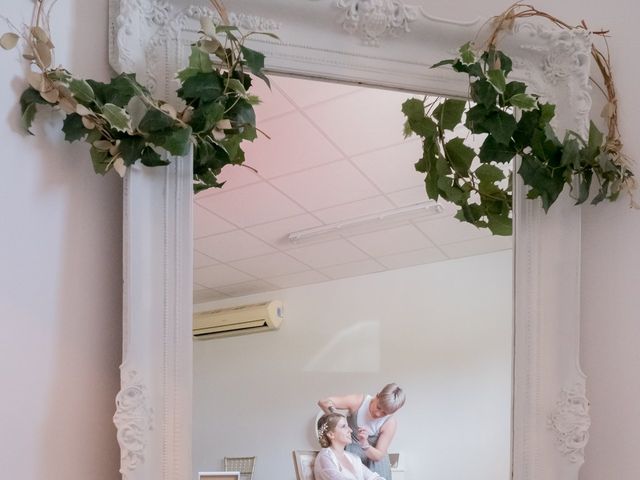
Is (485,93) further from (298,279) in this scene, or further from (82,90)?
(82,90)

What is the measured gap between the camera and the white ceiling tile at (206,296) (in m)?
1.21

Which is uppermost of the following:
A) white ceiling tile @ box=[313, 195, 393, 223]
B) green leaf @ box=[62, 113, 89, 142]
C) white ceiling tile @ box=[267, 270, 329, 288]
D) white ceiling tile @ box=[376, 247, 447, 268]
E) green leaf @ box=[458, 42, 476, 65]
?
green leaf @ box=[458, 42, 476, 65]

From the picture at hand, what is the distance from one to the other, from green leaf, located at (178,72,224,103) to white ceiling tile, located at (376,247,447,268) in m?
0.38

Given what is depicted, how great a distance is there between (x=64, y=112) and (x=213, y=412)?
1.64 ft

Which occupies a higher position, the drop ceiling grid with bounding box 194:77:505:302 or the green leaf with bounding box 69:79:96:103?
the green leaf with bounding box 69:79:96:103

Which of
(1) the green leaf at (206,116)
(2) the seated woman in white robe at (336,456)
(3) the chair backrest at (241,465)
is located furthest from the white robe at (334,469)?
(1) the green leaf at (206,116)

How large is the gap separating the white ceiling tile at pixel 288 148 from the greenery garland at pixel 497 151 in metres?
0.16

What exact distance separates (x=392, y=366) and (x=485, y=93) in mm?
463

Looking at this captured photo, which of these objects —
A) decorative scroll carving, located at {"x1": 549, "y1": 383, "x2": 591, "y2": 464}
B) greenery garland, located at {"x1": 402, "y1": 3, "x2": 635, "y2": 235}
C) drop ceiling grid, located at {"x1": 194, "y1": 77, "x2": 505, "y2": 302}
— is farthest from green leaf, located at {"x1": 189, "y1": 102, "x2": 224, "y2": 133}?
decorative scroll carving, located at {"x1": 549, "y1": 383, "x2": 591, "y2": 464}

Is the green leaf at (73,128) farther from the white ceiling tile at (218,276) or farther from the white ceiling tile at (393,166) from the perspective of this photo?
the white ceiling tile at (393,166)

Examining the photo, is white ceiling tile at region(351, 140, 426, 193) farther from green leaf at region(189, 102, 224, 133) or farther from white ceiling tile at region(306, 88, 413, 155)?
green leaf at region(189, 102, 224, 133)

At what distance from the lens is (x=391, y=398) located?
125cm

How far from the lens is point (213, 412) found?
1.19m

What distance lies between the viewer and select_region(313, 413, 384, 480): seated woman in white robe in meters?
1.21
